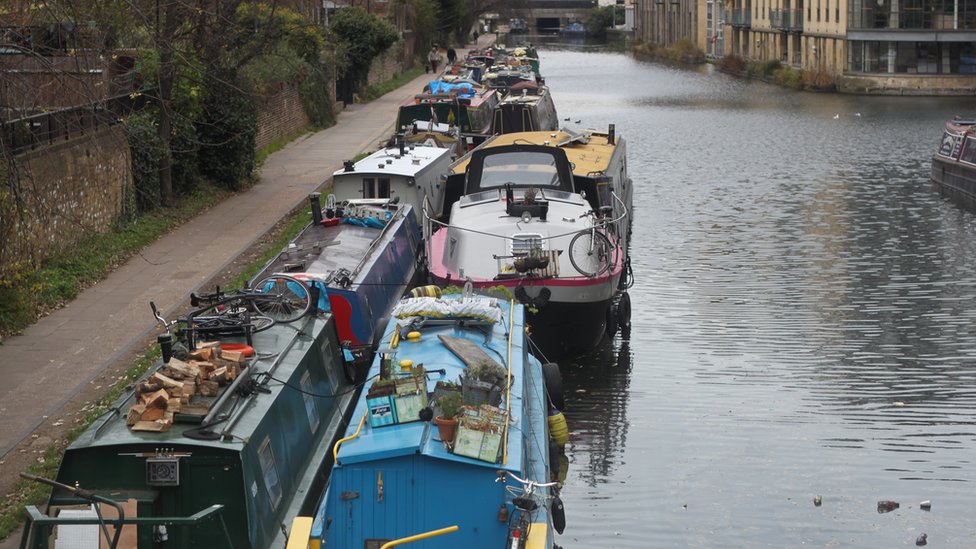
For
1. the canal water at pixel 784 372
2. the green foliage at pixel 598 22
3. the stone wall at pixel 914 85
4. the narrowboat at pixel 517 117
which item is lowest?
the canal water at pixel 784 372

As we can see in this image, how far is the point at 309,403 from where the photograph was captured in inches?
578

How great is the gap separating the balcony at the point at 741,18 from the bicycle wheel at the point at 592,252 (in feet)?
273

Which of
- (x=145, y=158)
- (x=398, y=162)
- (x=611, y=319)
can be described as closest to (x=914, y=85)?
(x=398, y=162)

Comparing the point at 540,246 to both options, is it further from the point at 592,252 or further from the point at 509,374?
the point at 509,374

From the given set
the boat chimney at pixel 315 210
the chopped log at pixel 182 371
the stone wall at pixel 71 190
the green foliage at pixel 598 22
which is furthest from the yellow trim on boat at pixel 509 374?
the green foliage at pixel 598 22

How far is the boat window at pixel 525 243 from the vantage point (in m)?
21.1

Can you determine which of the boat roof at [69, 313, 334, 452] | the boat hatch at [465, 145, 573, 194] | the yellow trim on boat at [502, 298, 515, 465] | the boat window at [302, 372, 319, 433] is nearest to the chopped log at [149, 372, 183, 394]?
the boat roof at [69, 313, 334, 452]

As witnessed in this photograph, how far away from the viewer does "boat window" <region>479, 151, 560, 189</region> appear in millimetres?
24531

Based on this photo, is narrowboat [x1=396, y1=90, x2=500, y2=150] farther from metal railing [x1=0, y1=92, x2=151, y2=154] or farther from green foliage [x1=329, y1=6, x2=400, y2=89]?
green foliage [x1=329, y1=6, x2=400, y2=89]

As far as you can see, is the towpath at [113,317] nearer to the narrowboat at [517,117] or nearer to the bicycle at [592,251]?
the bicycle at [592,251]

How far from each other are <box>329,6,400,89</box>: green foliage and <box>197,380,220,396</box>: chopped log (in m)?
46.1

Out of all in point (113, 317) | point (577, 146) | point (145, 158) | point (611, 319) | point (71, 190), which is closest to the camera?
point (113, 317)

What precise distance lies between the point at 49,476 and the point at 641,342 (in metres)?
12.2

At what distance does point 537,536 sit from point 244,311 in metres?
5.43
